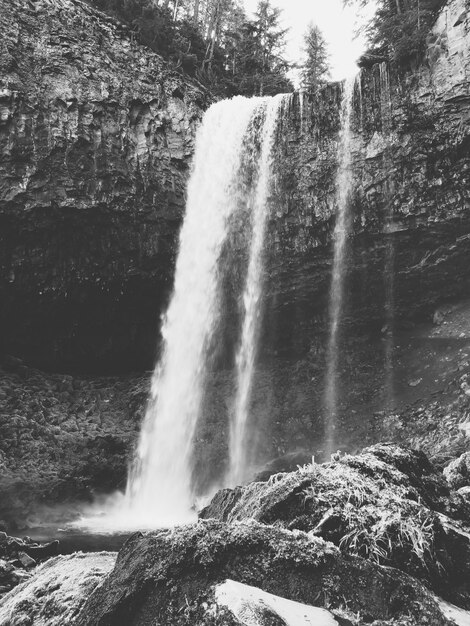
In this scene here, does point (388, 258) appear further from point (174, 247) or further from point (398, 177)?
point (174, 247)

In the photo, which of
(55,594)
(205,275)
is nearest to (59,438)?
(205,275)

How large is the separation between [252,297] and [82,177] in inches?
246

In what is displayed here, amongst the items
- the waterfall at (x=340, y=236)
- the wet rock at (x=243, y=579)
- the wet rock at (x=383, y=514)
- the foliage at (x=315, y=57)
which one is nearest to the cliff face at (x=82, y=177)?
the waterfall at (x=340, y=236)

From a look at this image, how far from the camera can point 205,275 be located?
14.9m

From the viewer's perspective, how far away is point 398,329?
14555 mm

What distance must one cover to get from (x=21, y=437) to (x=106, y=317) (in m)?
4.41

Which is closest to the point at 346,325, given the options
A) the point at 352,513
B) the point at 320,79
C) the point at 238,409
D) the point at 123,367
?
the point at 238,409

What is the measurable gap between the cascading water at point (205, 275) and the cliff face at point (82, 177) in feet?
1.91

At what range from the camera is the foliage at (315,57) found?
2870 centimetres

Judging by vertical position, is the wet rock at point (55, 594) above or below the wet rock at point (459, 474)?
below

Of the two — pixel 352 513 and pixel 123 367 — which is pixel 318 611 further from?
pixel 123 367

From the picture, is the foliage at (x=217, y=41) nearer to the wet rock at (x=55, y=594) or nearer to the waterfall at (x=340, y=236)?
the waterfall at (x=340, y=236)

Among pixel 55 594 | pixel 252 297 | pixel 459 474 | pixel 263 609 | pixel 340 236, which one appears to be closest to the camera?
pixel 263 609

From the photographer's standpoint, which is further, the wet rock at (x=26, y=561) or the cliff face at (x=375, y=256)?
the cliff face at (x=375, y=256)
